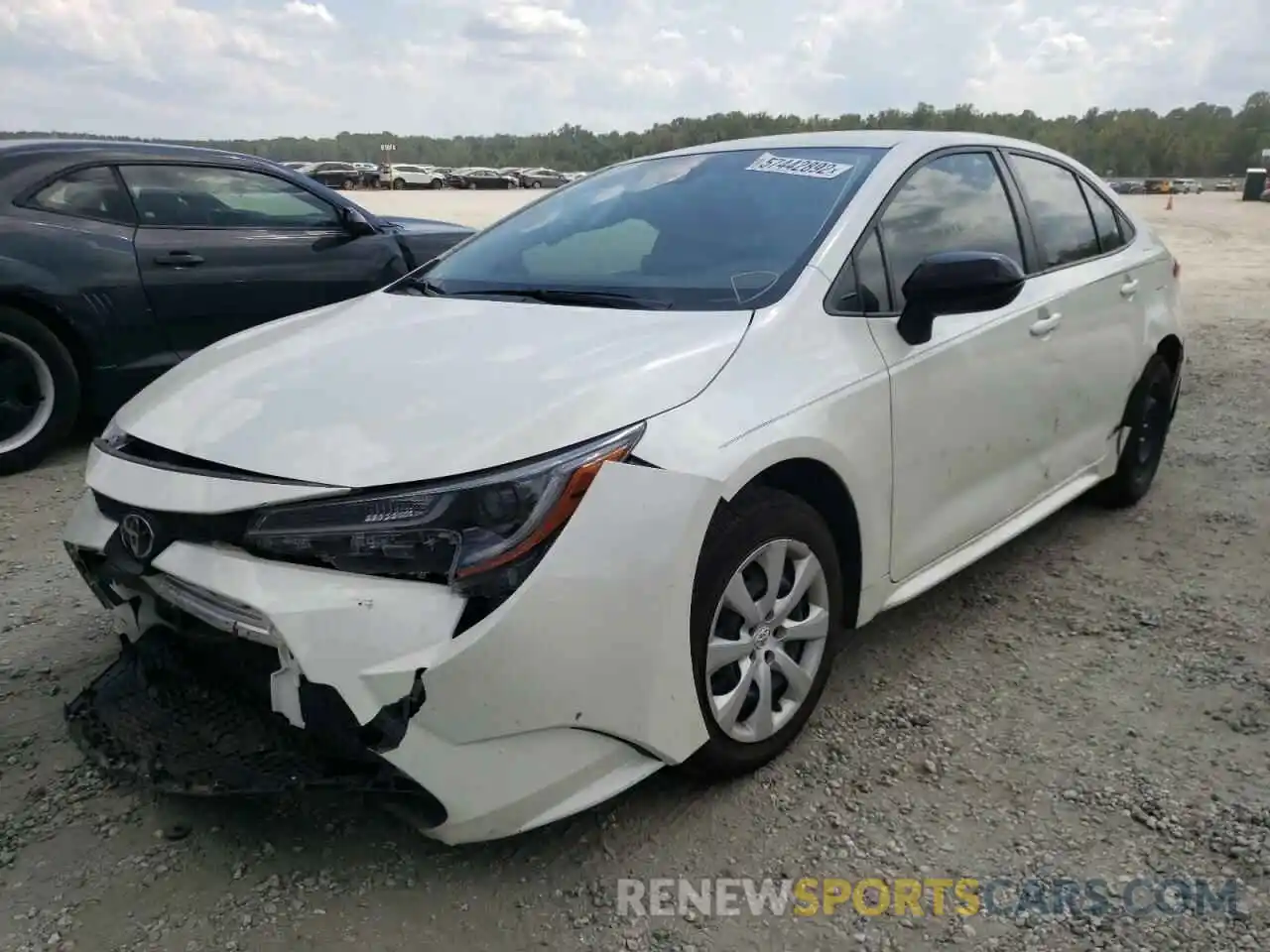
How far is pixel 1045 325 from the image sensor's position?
3363mm

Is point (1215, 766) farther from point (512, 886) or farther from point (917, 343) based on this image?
point (512, 886)

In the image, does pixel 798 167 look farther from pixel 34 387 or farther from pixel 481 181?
pixel 481 181

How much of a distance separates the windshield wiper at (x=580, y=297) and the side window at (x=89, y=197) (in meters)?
3.08

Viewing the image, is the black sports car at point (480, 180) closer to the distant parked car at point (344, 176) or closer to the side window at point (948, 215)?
the distant parked car at point (344, 176)

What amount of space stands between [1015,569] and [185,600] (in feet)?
9.65

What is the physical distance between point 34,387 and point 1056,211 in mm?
4624

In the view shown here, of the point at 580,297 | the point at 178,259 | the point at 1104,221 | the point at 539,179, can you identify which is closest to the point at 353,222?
the point at 178,259

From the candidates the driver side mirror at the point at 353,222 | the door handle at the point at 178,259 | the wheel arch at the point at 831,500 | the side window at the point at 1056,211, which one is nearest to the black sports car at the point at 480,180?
the driver side mirror at the point at 353,222

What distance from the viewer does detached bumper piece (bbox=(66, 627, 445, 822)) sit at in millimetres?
1921

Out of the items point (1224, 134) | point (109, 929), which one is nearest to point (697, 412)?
point (109, 929)

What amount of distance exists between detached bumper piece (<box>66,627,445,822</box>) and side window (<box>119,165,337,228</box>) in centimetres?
379

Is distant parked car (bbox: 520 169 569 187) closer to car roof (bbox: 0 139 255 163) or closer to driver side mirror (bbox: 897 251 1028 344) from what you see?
car roof (bbox: 0 139 255 163)

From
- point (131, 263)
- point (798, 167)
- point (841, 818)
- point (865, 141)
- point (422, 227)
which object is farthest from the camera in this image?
point (422, 227)

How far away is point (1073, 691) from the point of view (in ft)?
9.59
